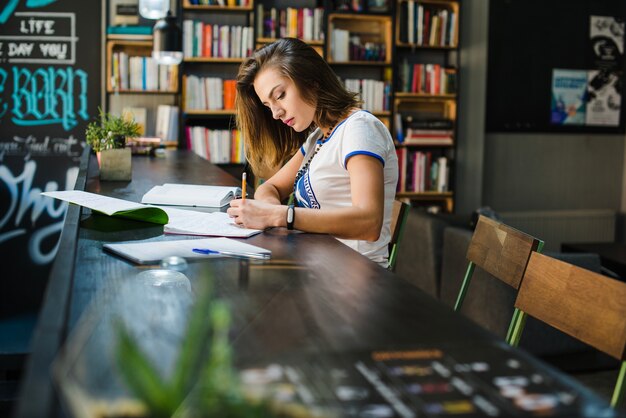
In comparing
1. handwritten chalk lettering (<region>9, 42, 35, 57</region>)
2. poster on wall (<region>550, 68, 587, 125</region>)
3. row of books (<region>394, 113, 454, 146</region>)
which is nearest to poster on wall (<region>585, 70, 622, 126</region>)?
poster on wall (<region>550, 68, 587, 125</region>)

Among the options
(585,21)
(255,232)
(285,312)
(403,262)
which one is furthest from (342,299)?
(585,21)

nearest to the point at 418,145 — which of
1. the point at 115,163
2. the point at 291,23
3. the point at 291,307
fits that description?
the point at 291,23

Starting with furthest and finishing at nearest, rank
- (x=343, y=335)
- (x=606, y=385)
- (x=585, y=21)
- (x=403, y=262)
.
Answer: (x=585, y=21) < (x=403, y=262) < (x=606, y=385) < (x=343, y=335)

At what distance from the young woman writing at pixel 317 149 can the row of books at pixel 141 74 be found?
122 inches

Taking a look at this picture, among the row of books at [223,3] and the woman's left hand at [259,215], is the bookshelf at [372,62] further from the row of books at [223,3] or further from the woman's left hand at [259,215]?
the woman's left hand at [259,215]

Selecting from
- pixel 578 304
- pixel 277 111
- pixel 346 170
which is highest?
pixel 277 111

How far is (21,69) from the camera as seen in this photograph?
554cm

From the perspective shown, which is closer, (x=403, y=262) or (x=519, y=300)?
(x=519, y=300)

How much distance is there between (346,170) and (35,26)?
4125 mm

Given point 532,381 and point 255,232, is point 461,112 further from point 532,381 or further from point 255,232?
point 532,381

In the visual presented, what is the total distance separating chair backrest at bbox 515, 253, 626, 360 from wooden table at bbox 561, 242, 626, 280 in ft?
11.2

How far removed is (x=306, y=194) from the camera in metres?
2.30

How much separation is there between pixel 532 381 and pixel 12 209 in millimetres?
5441

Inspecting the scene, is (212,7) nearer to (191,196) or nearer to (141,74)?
(141,74)
